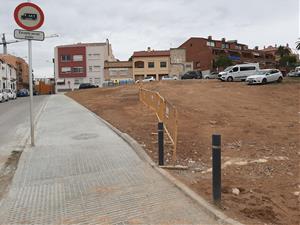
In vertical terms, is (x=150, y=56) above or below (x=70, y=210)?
above

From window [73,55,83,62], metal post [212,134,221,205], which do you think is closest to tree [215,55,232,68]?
window [73,55,83,62]

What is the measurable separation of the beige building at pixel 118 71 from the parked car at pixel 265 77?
2170 inches

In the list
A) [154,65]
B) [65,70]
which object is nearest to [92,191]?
[154,65]

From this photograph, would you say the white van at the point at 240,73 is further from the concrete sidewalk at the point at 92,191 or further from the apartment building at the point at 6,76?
the apartment building at the point at 6,76

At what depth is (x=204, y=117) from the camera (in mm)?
15344

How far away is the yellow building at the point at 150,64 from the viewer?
89.4 m

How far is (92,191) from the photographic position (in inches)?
231

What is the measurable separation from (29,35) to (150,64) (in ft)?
266

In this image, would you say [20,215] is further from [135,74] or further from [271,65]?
[271,65]

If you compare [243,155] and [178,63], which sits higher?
[178,63]

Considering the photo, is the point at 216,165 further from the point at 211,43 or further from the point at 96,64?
A: the point at 211,43

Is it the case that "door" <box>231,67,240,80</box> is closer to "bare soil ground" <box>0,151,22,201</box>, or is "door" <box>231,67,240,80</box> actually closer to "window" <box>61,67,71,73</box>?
"bare soil ground" <box>0,151,22,201</box>

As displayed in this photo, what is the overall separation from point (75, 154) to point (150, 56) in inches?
3228

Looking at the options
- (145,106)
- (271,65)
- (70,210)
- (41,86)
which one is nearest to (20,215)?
(70,210)
